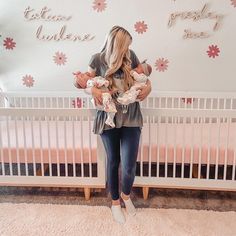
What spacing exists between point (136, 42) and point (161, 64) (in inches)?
10.6

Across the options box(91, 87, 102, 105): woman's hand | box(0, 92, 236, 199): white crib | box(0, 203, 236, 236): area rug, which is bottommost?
box(0, 203, 236, 236): area rug

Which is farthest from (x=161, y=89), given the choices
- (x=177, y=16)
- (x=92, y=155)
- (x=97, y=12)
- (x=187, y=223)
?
(x=187, y=223)

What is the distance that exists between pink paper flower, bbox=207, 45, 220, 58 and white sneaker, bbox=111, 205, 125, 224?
145 centimetres

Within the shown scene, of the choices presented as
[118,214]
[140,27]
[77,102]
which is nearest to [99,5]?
[140,27]

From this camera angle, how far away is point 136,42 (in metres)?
2.76

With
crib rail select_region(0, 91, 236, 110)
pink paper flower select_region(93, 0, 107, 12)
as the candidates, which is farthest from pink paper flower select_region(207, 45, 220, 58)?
pink paper flower select_region(93, 0, 107, 12)

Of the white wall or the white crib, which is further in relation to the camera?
the white wall

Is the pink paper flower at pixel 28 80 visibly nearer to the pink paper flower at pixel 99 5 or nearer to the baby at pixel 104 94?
the pink paper flower at pixel 99 5

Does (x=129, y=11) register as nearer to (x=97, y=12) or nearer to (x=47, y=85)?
(x=97, y=12)

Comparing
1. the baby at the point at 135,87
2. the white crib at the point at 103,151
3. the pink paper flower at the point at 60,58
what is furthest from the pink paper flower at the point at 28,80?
the baby at the point at 135,87

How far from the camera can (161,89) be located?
2832 mm

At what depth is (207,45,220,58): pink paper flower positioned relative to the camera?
271 centimetres

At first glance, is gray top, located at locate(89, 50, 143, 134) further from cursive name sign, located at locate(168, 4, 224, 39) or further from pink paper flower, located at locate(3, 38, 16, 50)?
pink paper flower, located at locate(3, 38, 16, 50)

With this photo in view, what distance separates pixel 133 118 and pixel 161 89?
1051 mm
